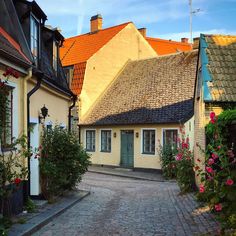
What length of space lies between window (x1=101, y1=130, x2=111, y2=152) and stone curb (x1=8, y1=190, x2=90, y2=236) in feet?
47.0

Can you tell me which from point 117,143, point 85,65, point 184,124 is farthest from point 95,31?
point 184,124

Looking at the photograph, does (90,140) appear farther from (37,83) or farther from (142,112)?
(37,83)

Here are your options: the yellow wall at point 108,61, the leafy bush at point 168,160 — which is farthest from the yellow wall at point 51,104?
the yellow wall at point 108,61

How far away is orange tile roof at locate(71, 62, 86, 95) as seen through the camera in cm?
2877

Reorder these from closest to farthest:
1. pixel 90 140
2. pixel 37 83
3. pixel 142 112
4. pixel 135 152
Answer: pixel 37 83, pixel 135 152, pixel 142 112, pixel 90 140

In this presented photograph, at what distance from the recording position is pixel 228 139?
30.7 feet

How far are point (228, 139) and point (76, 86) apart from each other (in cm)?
2044

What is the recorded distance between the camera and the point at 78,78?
2912cm

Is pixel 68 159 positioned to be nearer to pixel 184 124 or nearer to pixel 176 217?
pixel 176 217

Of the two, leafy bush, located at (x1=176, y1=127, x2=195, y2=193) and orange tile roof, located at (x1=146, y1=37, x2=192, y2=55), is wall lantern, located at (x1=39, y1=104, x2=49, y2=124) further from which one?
orange tile roof, located at (x1=146, y1=37, x2=192, y2=55)

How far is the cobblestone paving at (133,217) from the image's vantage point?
8.75 m

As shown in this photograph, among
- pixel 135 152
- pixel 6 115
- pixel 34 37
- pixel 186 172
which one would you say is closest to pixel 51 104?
pixel 34 37

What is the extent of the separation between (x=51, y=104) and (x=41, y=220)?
17.8 ft

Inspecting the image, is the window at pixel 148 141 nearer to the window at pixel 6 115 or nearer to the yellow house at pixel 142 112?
the yellow house at pixel 142 112
